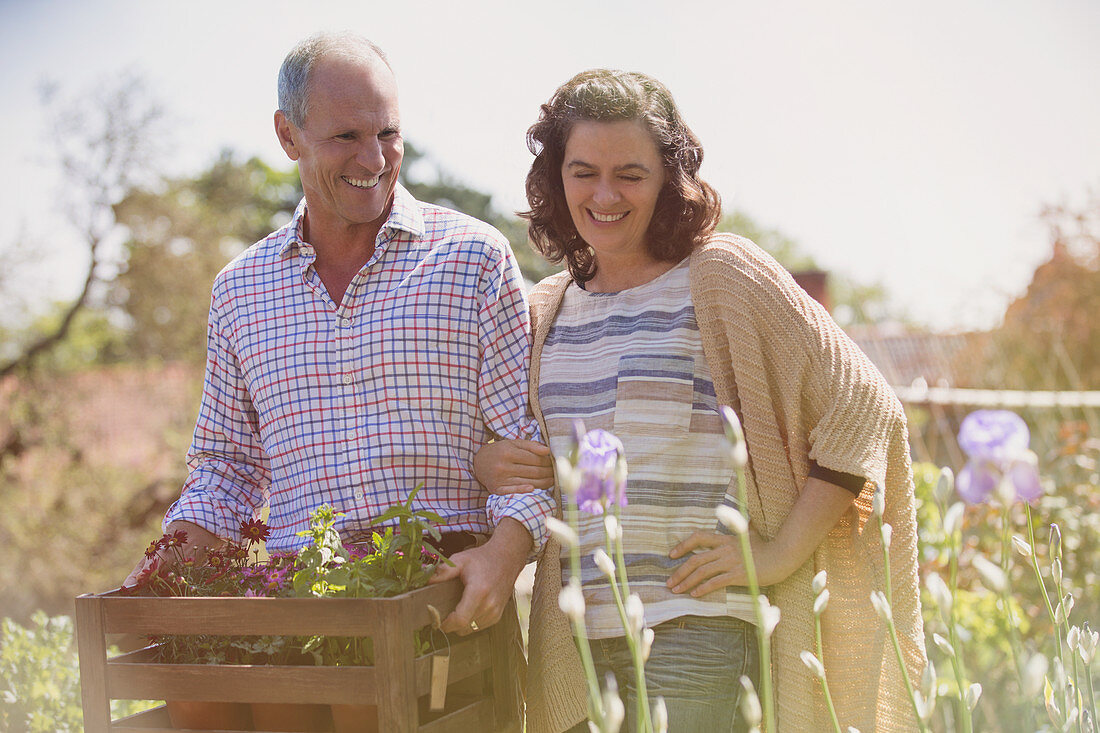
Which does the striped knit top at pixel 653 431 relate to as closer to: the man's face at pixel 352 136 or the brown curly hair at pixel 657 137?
the brown curly hair at pixel 657 137

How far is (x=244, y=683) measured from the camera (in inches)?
74.8

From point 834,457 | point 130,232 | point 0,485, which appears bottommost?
point 0,485

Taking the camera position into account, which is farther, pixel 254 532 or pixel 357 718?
pixel 254 532

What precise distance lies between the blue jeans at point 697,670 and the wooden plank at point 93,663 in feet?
3.42

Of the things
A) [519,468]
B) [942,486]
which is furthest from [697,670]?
[942,486]

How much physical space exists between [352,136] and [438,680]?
1.25 metres

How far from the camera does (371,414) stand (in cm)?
236

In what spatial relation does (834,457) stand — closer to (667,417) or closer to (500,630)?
(667,417)

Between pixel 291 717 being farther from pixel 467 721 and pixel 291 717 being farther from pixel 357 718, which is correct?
pixel 467 721

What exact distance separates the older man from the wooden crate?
34cm

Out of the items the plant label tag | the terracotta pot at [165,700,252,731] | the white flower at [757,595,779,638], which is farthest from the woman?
the white flower at [757,595,779,638]

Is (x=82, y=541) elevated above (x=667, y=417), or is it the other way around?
(x=667, y=417)

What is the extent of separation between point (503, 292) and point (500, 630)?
803 mm

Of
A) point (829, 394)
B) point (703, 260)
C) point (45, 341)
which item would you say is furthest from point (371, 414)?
point (45, 341)
